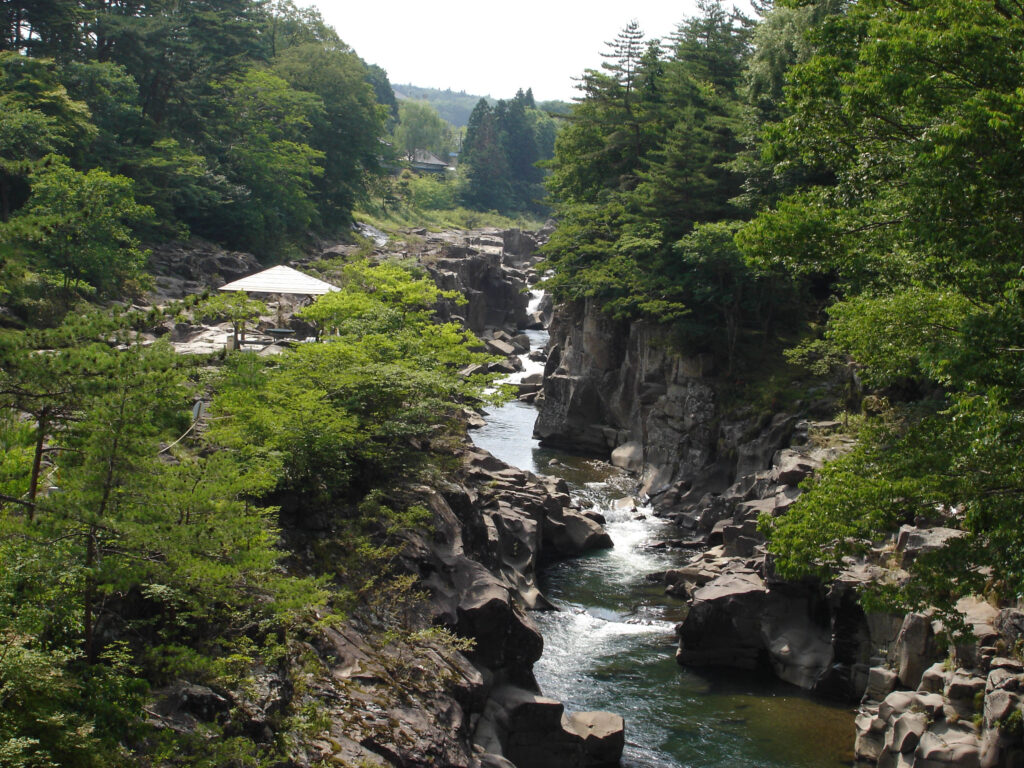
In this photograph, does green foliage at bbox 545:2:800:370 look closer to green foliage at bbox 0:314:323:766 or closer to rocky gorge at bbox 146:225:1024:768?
rocky gorge at bbox 146:225:1024:768

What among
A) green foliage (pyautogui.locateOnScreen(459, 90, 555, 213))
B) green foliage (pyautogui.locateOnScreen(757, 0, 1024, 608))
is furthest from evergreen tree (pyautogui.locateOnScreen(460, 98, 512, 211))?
green foliage (pyautogui.locateOnScreen(757, 0, 1024, 608))

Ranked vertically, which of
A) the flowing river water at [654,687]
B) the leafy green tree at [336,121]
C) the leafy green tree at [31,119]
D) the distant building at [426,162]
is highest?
the distant building at [426,162]

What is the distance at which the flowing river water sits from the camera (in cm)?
1830

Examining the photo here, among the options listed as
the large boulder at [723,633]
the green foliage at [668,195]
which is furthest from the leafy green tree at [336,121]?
the large boulder at [723,633]

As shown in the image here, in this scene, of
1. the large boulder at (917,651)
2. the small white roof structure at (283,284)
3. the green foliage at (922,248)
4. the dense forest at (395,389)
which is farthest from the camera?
the small white roof structure at (283,284)

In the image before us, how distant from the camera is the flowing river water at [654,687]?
1830 centimetres

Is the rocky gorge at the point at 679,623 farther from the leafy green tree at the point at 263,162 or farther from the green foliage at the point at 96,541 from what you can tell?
the leafy green tree at the point at 263,162

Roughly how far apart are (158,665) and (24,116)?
3301 cm

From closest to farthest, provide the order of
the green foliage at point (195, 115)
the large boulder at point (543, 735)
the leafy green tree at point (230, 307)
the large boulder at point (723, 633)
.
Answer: the leafy green tree at point (230, 307) → the large boulder at point (543, 735) → the large boulder at point (723, 633) → the green foliage at point (195, 115)

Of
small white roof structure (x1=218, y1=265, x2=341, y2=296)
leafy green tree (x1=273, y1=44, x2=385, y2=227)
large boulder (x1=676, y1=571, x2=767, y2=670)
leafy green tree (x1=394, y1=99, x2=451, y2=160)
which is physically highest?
leafy green tree (x1=394, y1=99, x2=451, y2=160)

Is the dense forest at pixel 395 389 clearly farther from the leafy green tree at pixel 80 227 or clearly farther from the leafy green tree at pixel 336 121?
the leafy green tree at pixel 336 121

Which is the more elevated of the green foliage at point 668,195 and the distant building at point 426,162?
the distant building at point 426,162

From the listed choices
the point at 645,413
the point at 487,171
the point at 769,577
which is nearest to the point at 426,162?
the point at 487,171

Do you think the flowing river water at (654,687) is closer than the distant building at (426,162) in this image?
Yes
